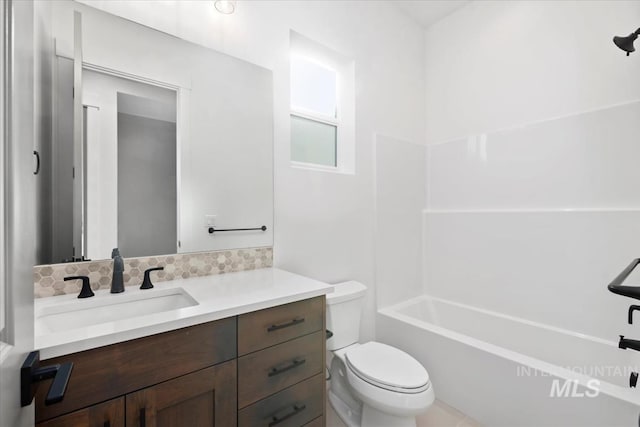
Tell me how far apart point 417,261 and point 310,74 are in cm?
186

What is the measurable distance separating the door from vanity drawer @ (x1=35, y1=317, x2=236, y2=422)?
9.0 inches

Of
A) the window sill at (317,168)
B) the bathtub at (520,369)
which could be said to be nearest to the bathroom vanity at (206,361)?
the window sill at (317,168)

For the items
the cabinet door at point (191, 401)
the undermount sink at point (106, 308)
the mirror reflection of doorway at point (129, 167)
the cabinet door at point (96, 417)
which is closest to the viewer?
the cabinet door at point (96, 417)

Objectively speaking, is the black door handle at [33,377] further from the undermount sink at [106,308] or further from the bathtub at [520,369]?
the bathtub at [520,369]

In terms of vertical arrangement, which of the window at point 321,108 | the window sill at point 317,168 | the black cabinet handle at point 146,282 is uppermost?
the window at point 321,108

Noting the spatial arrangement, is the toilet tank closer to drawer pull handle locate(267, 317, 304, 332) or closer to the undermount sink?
drawer pull handle locate(267, 317, 304, 332)

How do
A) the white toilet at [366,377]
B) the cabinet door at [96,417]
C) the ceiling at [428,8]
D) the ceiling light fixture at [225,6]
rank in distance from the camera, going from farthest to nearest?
1. the ceiling at [428,8]
2. the ceiling light fixture at [225,6]
3. the white toilet at [366,377]
4. the cabinet door at [96,417]

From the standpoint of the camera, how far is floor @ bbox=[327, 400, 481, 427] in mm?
1700

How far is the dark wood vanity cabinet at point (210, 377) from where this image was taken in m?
0.75

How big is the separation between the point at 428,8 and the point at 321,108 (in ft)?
4.55

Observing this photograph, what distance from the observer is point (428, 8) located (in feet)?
8.23

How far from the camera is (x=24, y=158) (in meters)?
0.48

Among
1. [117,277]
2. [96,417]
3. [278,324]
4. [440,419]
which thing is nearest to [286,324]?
[278,324]

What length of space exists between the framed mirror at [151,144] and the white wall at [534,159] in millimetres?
1759
